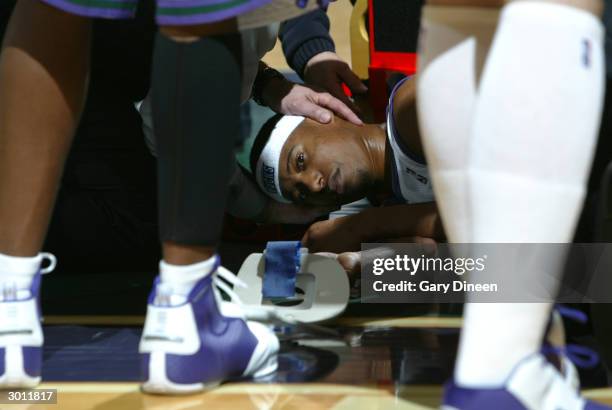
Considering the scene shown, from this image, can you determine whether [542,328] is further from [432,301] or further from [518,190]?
[432,301]

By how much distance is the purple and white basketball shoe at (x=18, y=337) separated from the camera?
3.44 ft

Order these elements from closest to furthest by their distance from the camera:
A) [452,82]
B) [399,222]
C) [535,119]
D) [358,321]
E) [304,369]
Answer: [535,119]
[452,82]
[304,369]
[358,321]
[399,222]

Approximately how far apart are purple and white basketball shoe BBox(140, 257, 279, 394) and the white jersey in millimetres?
702

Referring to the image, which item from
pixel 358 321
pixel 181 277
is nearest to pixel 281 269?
pixel 358 321

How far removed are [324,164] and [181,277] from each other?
84 cm

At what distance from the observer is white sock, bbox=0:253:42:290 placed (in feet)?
3.48

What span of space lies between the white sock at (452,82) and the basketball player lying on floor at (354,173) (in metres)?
0.70

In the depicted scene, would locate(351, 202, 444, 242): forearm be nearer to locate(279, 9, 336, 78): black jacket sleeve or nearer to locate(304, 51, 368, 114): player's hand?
locate(304, 51, 368, 114): player's hand

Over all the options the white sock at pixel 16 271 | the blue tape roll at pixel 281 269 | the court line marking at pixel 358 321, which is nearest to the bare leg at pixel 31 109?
the white sock at pixel 16 271

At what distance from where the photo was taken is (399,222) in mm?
1682

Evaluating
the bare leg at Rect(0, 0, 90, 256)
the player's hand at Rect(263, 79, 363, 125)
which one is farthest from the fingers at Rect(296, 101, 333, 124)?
the bare leg at Rect(0, 0, 90, 256)

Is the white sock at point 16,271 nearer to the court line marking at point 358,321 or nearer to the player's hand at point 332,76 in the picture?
the court line marking at point 358,321

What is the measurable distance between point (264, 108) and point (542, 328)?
115 centimetres

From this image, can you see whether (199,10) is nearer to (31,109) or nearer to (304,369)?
(31,109)
